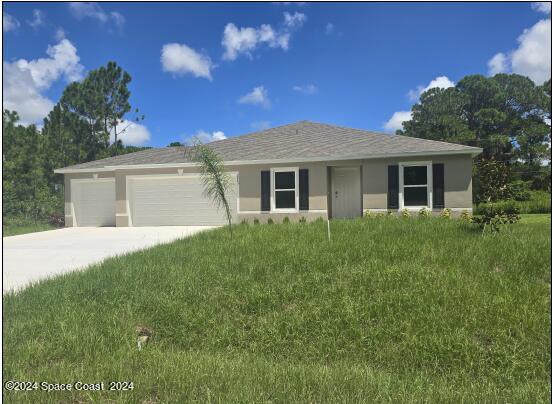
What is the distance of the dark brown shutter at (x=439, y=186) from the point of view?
531 inches

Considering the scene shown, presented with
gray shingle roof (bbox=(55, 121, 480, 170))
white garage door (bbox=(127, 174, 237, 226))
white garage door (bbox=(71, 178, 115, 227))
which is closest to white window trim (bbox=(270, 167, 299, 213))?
gray shingle roof (bbox=(55, 121, 480, 170))

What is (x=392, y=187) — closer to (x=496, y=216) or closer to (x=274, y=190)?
(x=274, y=190)

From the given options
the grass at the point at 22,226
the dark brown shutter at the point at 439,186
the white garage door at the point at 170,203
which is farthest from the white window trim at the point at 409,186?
the grass at the point at 22,226

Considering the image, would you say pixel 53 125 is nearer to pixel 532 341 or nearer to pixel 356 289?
pixel 356 289

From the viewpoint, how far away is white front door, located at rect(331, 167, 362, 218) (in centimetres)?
1526

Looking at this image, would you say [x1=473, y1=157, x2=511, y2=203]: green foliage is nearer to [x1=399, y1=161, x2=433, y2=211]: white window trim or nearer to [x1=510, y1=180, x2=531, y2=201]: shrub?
[x1=510, y1=180, x2=531, y2=201]: shrub

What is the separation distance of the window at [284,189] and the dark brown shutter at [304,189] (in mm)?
229

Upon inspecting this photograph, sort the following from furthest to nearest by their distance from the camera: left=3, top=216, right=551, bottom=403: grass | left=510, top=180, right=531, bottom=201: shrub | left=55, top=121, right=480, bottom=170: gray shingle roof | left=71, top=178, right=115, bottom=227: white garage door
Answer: left=71, top=178, right=115, bottom=227: white garage door → left=55, top=121, right=480, bottom=170: gray shingle roof → left=3, top=216, right=551, bottom=403: grass → left=510, top=180, right=531, bottom=201: shrub

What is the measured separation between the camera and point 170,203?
1692 cm

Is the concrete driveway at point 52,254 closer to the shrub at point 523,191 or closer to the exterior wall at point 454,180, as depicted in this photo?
the shrub at point 523,191

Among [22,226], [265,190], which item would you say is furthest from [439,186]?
[22,226]

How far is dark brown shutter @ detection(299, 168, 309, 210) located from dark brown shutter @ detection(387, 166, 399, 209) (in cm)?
329

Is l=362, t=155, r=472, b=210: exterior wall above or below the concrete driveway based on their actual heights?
above

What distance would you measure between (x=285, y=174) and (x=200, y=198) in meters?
4.35
